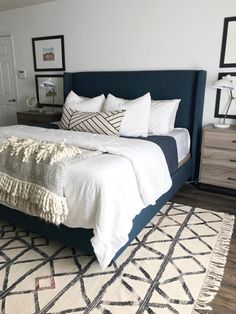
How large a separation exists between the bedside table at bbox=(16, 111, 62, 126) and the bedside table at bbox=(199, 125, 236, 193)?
2.20 m

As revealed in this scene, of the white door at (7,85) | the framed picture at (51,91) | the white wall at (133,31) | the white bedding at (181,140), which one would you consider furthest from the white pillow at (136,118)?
the white door at (7,85)

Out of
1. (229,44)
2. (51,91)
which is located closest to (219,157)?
(229,44)

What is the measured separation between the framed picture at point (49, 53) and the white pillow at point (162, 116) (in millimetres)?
1920

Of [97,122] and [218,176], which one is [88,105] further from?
[218,176]

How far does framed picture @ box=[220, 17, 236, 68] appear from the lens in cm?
286

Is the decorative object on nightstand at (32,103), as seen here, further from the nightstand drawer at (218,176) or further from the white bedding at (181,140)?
the nightstand drawer at (218,176)

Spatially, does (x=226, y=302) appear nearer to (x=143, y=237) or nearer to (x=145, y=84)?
(x=143, y=237)

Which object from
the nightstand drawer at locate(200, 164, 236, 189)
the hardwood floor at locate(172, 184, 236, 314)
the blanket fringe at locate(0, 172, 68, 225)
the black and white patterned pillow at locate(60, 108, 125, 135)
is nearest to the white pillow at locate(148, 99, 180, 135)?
the black and white patterned pillow at locate(60, 108, 125, 135)

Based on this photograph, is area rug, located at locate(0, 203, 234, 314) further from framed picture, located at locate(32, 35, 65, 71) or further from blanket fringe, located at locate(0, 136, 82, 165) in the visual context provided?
framed picture, located at locate(32, 35, 65, 71)

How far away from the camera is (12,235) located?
221 centimetres

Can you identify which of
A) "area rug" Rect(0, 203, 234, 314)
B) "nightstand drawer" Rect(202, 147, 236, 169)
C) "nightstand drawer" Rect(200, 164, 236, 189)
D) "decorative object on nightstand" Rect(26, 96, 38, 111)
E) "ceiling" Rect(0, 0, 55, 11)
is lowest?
"area rug" Rect(0, 203, 234, 314)

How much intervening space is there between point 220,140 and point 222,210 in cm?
74

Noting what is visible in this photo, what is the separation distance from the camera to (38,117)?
4020mm

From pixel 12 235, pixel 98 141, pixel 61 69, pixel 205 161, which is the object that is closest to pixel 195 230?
pixel 205 161
